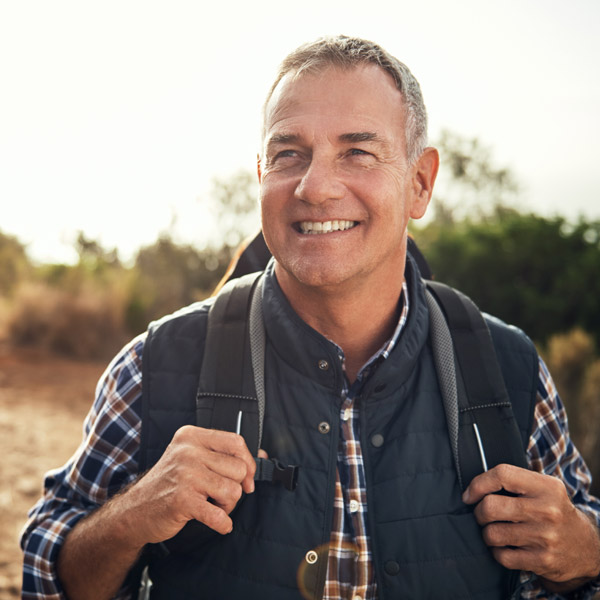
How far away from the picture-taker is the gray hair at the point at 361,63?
6.97 feet

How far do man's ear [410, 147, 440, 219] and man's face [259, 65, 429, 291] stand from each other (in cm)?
23

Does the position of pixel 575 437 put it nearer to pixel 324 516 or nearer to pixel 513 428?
pixel 513 428

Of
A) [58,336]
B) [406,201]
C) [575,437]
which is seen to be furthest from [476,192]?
[406,201]

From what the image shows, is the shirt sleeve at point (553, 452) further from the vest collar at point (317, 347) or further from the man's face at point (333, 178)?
the man's face at point (333, 178)

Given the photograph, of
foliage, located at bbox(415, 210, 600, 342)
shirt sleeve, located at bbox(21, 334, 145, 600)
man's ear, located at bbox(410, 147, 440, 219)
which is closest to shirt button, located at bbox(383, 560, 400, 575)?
shirt sleeve, located at bbox(21, 334, 145, 600)

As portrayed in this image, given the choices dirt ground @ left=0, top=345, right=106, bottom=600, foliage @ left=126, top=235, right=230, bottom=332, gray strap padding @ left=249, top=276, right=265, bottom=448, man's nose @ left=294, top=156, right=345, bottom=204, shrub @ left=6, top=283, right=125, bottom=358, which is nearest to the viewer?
gray strap padding @ left=249, top=276, right=265, bottom=448

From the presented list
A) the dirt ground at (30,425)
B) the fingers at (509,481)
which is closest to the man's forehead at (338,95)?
the fingers at (509,481)

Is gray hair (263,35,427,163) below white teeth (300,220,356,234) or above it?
above

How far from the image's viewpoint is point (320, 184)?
2.00 meters

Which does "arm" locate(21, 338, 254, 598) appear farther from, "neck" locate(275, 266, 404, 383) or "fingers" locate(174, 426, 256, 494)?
"neck" locate(275, 266, 404, 383)

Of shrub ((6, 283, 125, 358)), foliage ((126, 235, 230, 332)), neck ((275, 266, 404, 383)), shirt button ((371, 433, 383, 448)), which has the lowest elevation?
shirt button ((371, 433, 383, 448))

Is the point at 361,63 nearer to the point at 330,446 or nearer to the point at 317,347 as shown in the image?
the point at 317,347

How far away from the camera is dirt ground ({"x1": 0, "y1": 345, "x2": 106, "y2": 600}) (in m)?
4.65

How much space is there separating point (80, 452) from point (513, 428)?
1.53 metres
